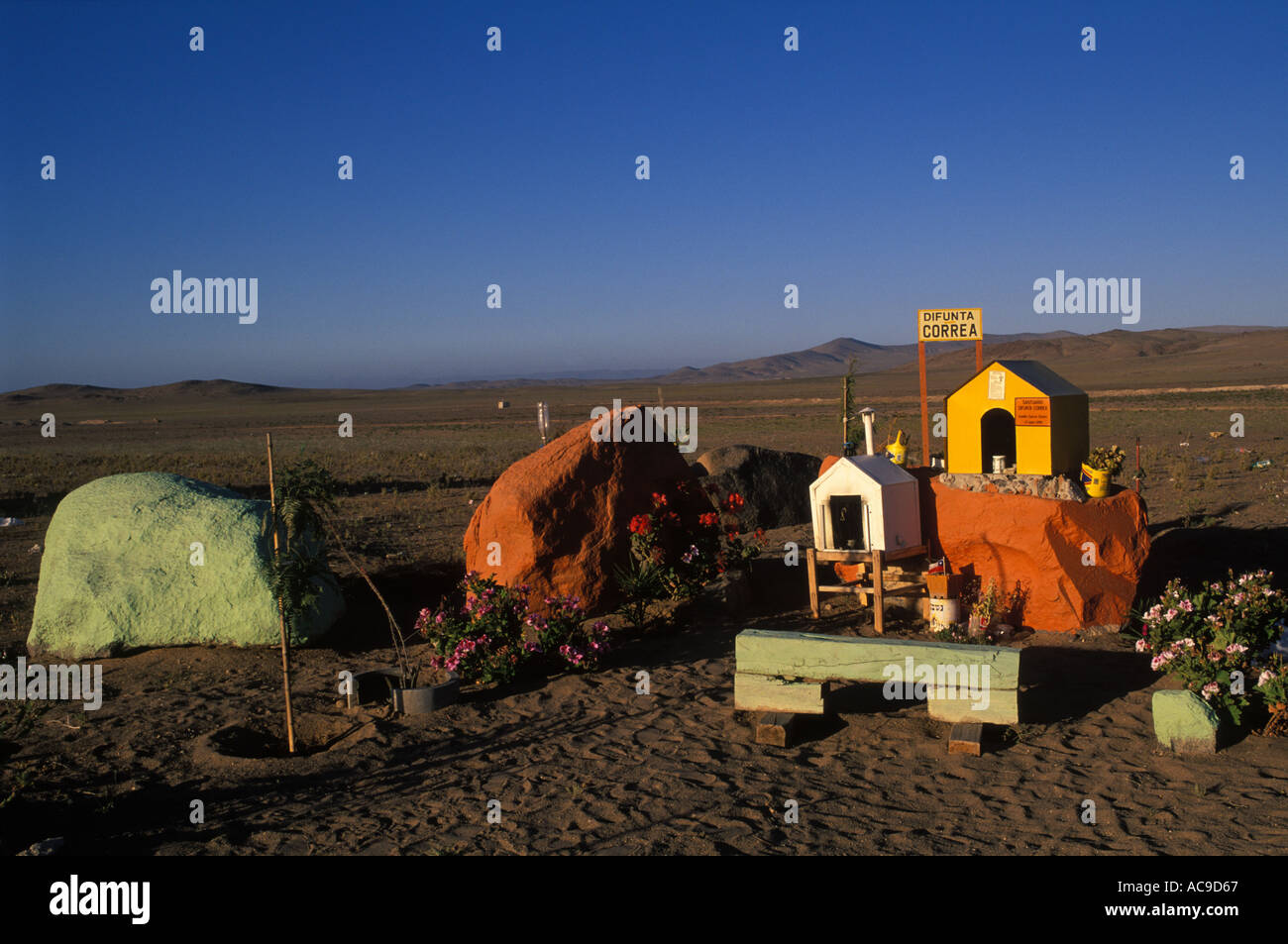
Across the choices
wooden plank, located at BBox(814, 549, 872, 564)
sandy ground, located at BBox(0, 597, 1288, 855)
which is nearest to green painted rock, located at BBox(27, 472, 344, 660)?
sandy ground, located at BBox(0, 597, 1288, 855)

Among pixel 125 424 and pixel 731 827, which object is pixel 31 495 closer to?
pixel 731 827

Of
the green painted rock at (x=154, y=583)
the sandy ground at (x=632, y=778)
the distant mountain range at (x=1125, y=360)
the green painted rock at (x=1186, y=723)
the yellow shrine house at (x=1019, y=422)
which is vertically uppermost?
the distant mountain range at (x=1125, y=360)

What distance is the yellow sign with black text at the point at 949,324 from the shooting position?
9.36 m

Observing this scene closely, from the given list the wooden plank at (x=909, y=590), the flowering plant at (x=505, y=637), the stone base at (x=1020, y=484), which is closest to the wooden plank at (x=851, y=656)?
the flowering plant at (x=505, y=637)

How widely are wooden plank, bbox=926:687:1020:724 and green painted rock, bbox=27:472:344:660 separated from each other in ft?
18.1

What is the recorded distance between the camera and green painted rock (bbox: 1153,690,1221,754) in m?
5.66

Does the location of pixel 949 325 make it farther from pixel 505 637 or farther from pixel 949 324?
pixel 505 637

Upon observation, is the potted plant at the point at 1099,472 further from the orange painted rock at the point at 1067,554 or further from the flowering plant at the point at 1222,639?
the flowering plant at the point at 1222,639

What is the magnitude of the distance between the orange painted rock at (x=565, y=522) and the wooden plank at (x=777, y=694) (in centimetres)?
269

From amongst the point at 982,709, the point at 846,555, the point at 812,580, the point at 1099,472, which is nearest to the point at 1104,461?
the point at 1099,472

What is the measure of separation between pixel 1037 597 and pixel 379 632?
20.4 ft

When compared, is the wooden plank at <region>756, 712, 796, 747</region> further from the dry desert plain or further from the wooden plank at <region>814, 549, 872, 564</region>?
the wooden plank at <region>814, 549, 872, 564</region>
